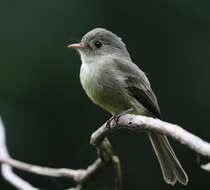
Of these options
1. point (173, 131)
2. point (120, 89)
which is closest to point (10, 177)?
point (120, 89)

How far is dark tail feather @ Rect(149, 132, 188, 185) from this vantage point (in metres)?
3.34

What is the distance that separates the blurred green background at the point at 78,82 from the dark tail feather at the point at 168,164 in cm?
218

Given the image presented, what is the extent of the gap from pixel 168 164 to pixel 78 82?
285 centimetres

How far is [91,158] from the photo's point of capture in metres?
6.12

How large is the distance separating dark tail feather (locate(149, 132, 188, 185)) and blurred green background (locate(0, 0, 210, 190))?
2.18 m

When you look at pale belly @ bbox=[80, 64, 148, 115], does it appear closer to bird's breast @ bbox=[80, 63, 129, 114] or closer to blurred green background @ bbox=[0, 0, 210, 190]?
bird's breast @ bbox=[80, 63, 129, 114]

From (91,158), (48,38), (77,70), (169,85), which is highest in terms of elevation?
(48,38)

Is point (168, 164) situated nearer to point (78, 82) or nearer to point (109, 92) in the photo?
point (109, 92)

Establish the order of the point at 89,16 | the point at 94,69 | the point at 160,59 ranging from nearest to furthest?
the point at 94,69, the point at 89,16, the point at 160,59

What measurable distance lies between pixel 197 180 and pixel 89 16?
8.76 ft

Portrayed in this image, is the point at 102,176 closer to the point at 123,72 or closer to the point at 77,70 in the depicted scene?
the point at 77,70

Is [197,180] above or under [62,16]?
under

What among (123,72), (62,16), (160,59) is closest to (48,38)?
(62,16)

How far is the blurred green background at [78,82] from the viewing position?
19.7 feet
